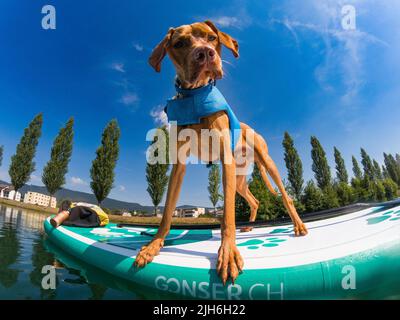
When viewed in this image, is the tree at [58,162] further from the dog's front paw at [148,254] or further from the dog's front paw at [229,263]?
the dog's front paw at [229,263]

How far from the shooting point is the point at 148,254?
1.98m

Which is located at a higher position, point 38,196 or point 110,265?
point 38,196

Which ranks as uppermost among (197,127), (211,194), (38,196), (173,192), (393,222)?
(38,196)

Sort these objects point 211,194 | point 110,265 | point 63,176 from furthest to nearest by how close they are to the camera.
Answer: point 211,194 < point 63,176 < point 110,265

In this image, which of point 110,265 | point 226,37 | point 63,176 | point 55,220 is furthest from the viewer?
point 63,176

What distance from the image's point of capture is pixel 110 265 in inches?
82.5

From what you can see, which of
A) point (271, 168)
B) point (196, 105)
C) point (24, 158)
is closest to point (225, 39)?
point (196, 105)

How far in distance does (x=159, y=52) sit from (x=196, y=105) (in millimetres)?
826

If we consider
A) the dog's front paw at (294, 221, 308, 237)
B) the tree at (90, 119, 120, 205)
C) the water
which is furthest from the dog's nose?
the tree at (90, 119, 120, 205)
